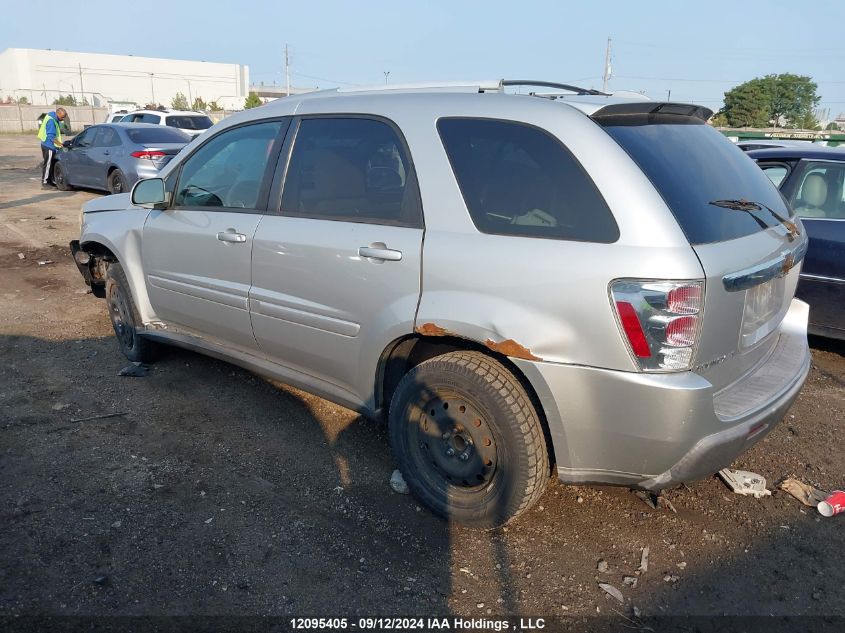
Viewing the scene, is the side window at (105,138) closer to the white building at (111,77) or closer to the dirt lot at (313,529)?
the dirt lot at (313,529)

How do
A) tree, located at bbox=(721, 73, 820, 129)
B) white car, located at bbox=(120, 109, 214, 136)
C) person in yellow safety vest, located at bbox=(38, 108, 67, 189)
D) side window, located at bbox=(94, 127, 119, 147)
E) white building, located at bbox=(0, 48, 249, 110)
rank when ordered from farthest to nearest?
white building, located at bbox=(0, 48, 249, 110) < tree, located at bbox=(721, 73, 820, 129) < white car, located at bbox=(120, 109, 214, 136) < person in yellow safety vest, located at bbox=(38, 108, 67, 189) < side window, located at bbox=(94, 127, 119, 147)

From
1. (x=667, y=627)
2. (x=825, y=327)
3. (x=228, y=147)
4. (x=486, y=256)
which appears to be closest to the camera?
(x=667, y=627)

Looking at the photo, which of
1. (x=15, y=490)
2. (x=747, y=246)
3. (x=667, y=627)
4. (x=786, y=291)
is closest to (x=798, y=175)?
(x=786, y=291)

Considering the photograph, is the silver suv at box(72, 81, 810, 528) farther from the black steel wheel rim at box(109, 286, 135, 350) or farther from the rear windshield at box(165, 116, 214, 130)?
the rear windshield at box(165, 116, 214, 130)

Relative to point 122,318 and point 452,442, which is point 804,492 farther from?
point 122,318

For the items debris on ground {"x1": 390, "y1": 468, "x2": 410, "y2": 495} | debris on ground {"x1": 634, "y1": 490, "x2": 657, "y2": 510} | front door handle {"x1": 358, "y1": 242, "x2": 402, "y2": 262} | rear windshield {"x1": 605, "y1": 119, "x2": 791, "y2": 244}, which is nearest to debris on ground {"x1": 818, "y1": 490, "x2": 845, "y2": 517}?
debris on ground {"x1": 634, "y1": 490, "x2": 657, "y2": 510}

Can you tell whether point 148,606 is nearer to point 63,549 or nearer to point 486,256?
point 63,549

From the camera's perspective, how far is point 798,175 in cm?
525

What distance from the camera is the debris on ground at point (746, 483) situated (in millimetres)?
3395

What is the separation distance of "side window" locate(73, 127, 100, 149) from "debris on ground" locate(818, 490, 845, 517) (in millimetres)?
14216

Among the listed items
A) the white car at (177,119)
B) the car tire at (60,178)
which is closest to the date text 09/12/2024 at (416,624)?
the car tire at (60,178)

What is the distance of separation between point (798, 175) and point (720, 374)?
3437 millimetres

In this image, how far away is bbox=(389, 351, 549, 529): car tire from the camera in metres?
2.79

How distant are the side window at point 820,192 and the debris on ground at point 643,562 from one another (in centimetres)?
333
